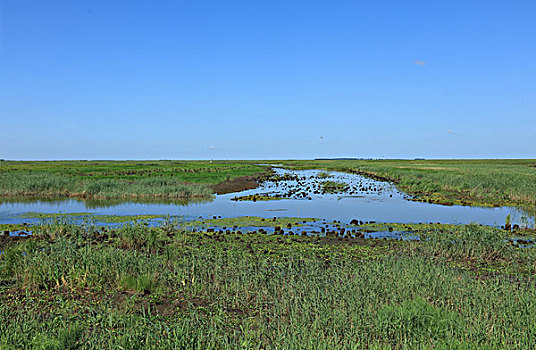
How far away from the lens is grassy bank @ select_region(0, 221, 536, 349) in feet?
17.8

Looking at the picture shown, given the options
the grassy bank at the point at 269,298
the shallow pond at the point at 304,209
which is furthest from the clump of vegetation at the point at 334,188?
the grassy bank at the point at 269,298

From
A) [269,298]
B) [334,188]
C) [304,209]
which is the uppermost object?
[334,188]

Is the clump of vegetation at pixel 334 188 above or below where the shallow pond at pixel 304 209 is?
above

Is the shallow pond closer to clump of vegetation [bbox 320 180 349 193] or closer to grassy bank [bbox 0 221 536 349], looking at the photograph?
clump of vegetation [bbox 320 180 349 193]

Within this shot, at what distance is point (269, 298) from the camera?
7.78 meters

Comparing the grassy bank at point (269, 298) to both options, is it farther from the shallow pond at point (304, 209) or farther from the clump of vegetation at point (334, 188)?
the clump of vegetation at point (334, 188)

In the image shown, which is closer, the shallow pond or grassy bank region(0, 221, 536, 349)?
grassy bank region(0, 221, 536, 349)

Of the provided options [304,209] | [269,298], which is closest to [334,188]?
[304,209]

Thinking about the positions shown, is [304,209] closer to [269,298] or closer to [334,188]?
[334,188]

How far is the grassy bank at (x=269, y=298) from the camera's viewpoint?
543 centimetres

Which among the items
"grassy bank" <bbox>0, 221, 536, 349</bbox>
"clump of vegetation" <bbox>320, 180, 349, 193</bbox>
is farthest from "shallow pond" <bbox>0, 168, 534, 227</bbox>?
"grassy bank" <bbox>0, 221, 536, 349</bbox>

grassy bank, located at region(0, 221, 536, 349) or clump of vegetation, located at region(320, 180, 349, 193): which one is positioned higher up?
clump of vegetation, located at region(320, 180, 349, 193)

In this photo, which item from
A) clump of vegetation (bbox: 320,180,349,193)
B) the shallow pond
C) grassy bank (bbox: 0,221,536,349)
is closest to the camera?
grassy bank (bbox: 0,221,536,349)

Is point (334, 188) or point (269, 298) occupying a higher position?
point (334, 188)
